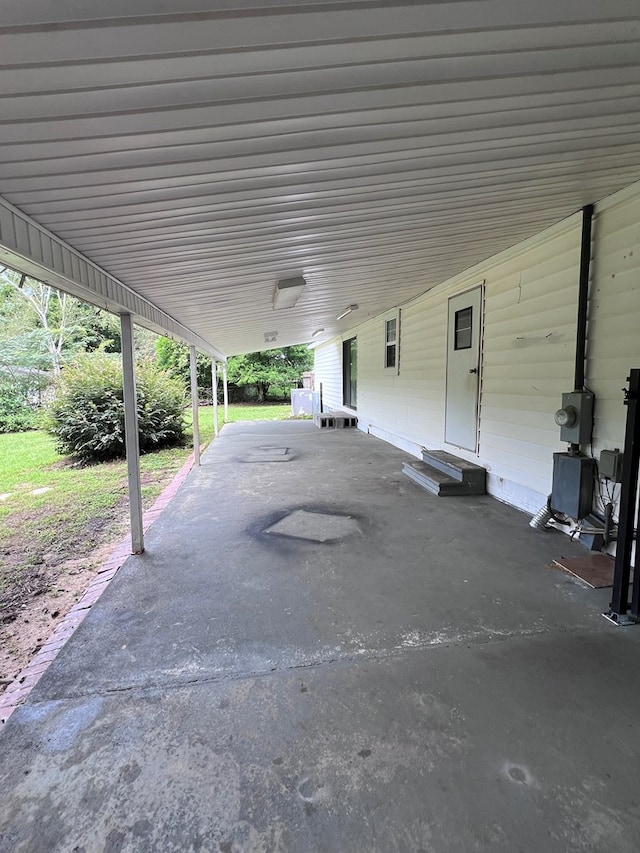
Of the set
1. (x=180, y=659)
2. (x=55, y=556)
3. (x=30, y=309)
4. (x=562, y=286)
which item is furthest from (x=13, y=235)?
(x=30, y=309)

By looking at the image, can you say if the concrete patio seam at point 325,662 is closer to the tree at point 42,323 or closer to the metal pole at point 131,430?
the metal pole at point 131,430

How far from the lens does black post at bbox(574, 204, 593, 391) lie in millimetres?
3324

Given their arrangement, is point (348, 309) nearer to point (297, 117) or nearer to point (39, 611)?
point (297, 117)

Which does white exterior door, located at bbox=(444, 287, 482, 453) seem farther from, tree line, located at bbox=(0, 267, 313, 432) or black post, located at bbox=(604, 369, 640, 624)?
tree line, located at bbox=(0, 267, 313, 432)

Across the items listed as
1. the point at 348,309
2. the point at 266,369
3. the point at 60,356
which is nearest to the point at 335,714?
the point at 348,309

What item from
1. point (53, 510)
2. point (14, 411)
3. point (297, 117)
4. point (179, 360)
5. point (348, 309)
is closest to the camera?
point (297, 117)

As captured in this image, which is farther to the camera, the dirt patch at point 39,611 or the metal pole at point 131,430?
the metal pole at point 131,430

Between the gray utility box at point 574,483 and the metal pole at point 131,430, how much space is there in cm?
349

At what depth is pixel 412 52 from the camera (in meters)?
1.42

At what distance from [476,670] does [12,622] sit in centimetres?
276

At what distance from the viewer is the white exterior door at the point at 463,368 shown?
5164 millimetres

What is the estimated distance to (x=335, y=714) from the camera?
1.76 meters

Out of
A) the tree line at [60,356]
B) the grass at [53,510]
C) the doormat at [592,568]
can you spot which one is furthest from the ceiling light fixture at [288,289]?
the tree line at [60,356]

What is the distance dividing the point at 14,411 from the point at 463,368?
1511 cm
